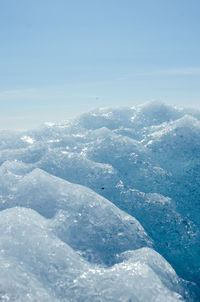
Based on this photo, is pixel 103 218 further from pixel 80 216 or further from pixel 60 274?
pixel 60 274

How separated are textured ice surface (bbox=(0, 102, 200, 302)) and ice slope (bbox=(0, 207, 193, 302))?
48 millimetres

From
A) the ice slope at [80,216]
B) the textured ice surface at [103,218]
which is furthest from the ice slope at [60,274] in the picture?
the ice slope at [80,216]

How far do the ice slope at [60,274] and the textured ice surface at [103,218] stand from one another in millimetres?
48

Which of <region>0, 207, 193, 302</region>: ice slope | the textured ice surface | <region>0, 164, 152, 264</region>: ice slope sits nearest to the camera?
<region>0, 207, 193, 302</region>: ice slope

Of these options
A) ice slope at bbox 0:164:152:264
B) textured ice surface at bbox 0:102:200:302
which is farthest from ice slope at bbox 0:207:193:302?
ice slope at bbox 0:164:152:264

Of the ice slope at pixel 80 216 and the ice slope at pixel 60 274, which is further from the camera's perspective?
the ice slope at pixel 80 216

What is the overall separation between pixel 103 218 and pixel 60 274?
5.96 metres

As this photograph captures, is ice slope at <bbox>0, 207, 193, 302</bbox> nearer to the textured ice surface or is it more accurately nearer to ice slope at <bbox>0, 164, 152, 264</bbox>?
the textured ice surface

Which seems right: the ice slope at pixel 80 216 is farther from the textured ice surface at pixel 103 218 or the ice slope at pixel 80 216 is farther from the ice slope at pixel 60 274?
the ice slope at pixel 60 274

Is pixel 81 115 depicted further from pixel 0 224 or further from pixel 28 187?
pixel 0 224

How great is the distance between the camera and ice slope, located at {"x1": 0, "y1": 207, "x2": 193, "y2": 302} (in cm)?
999

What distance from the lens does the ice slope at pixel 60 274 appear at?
9992 mm

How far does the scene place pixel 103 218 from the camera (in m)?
A: 16.9

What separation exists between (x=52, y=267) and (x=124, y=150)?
60.8 feet
